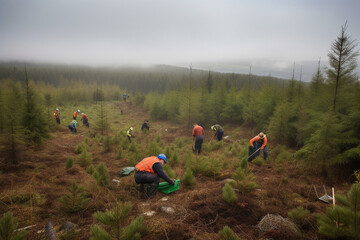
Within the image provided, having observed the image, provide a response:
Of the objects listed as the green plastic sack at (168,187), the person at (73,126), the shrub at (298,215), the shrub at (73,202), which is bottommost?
the person at (73,126)

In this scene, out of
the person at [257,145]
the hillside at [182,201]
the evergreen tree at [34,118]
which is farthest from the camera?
the evergreen tree at [34,118]

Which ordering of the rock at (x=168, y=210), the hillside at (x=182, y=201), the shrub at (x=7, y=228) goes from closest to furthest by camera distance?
the shrub at (x=7, y=228) → the hillside at (x=182, y=201) → the rock at (x=168, y=210)

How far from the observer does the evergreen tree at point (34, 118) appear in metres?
12.6

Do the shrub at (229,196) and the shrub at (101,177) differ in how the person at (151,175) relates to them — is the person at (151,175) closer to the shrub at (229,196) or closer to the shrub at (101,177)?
the shrub at (101,177)

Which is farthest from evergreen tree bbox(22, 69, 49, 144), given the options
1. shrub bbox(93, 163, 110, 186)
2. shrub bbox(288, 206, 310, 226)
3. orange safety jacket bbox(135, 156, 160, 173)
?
shrub bbox(288, 206, 310, 226)

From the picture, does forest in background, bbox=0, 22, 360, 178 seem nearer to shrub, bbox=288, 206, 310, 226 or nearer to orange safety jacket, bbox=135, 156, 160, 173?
Result: shrub, bbox=288, 206, 310, 226

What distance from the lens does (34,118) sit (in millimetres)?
12953

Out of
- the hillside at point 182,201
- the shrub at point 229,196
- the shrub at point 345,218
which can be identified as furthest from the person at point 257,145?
the shrub at point 345,218

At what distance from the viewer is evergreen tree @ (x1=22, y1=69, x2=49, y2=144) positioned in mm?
12570

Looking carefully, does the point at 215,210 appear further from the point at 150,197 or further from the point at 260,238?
the point at 150,197

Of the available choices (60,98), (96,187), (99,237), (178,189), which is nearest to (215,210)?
(178,189)

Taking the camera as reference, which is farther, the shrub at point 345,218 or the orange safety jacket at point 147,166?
the orange safety jacket at point 147,166

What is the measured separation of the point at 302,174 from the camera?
7.84 meters

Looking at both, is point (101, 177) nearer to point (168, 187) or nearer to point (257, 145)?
point (168, 187)
